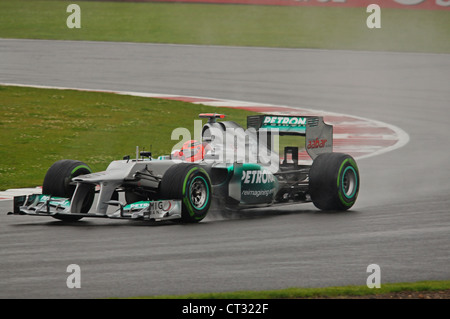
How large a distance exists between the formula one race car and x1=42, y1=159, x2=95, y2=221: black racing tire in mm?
12

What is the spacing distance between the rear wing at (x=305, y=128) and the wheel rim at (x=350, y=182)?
763 millimetres

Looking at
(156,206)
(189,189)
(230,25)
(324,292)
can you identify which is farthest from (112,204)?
(230,25)

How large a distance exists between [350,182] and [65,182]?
149 inches

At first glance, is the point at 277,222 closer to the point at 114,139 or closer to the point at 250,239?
the point at 250,239

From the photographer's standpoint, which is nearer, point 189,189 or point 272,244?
point 272,244

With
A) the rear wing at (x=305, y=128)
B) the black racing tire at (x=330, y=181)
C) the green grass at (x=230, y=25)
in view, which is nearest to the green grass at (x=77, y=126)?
the rear wing at (x=305, y=128)

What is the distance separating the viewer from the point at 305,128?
13.5 meters

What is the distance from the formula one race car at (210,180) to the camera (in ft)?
37.5

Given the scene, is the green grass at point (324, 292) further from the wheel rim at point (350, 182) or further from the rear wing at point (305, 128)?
the rear wing at point (305, 128)

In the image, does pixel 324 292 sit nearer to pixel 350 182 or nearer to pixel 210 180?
pixel 210 180

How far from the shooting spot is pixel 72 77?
96.1 ft

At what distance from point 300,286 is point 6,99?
55.4 feet

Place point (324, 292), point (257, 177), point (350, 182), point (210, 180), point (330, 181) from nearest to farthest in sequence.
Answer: point (324, 292), point (210, 180), point (257, 177), point (330, 181), point (350, 182)

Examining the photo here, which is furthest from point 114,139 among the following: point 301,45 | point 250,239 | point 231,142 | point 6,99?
point 301,45
